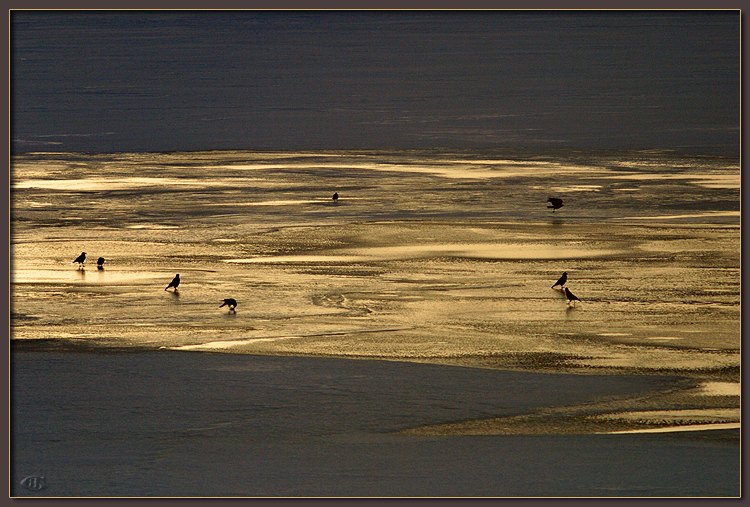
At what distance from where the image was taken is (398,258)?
16922mm

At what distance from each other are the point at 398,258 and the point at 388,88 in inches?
881

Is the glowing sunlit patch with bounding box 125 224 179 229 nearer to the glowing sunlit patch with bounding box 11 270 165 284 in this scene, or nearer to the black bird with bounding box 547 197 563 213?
the glowing sunlit patch with bounding box 11 270 165 284

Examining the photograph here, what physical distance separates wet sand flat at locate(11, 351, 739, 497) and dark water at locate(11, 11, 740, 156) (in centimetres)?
767

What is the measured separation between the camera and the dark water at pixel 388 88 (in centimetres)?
2920

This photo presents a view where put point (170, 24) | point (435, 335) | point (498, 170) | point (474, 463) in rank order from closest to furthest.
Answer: point (474, 463), point (435, 335), point (498, 170), point (170, 24)

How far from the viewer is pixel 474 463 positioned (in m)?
9.85

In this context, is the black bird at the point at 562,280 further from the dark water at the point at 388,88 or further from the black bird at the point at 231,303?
the dark water at the point at 388,88

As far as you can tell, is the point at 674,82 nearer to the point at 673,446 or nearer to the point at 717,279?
the point at 717,279

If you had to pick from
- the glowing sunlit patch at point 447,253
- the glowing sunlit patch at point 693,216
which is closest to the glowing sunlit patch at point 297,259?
the glowing sunlit patch at point 447,253

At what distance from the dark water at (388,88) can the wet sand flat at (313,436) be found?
25.1 feet

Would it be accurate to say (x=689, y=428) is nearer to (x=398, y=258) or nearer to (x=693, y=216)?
(x=398, y=258)

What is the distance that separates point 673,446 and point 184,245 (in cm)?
899

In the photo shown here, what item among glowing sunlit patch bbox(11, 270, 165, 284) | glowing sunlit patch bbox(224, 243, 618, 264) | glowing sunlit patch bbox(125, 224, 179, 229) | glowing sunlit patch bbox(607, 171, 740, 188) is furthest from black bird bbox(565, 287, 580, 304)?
glowing sunlit patch bbox(607, 171, 740, 188)

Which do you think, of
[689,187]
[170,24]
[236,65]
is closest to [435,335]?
[689,187]
